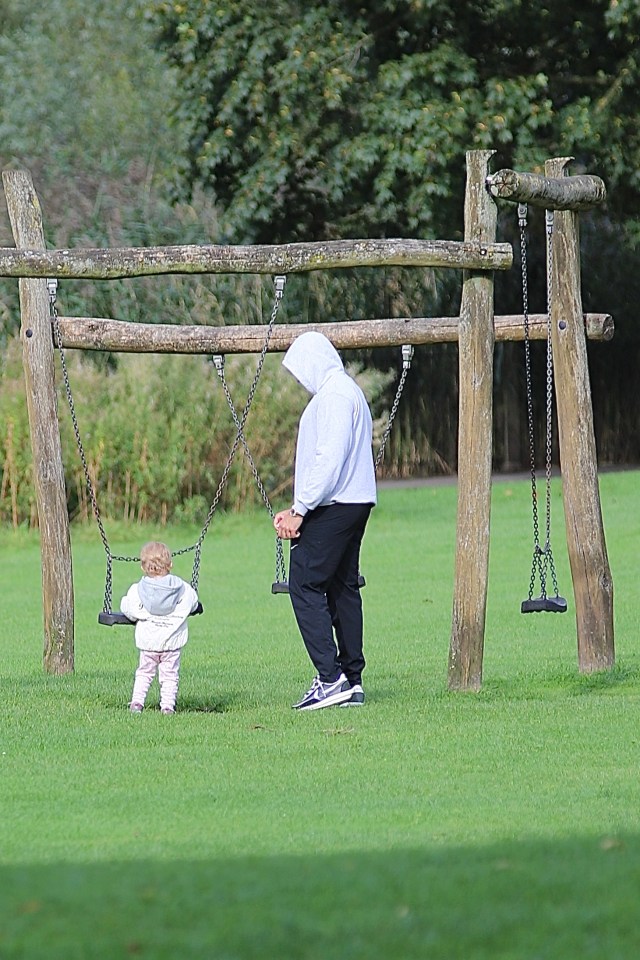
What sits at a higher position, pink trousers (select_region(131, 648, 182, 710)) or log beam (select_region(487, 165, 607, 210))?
log beam (select_region(487, 165, 607, 210))

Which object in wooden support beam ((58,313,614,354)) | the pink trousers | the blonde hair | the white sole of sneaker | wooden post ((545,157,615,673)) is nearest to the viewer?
the blonde hair

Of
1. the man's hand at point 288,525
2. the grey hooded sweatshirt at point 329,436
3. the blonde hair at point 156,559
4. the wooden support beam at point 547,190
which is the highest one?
the wooden support beam at point 547,190

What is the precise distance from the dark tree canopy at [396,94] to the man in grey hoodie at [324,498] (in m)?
14.6

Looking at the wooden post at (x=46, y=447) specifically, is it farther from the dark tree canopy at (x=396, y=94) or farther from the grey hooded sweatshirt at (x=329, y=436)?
the dark tree canopy at (x=396, y=94)

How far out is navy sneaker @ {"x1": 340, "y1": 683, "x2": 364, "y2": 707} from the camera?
945cm

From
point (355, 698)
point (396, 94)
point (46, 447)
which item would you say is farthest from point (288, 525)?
point (396, 94)

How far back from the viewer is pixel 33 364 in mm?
10586

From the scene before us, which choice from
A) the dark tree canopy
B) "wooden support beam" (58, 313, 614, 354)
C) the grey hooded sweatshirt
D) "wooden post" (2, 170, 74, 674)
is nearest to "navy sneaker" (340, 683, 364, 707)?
the grey hooded sweatshirt

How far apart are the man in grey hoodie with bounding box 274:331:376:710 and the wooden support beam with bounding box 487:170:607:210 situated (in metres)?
1.27

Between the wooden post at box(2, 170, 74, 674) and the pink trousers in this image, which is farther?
the wooden post at box(2, 170, 74, 674)

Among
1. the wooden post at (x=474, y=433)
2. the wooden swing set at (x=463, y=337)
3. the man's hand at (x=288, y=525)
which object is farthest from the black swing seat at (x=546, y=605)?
the man's hand at (x=288, y=525)

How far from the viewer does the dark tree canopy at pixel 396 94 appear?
2380 cm

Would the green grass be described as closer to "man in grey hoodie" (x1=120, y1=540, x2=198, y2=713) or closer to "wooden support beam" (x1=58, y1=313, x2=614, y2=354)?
"man in grey hoodie" (x1=120, y1=540, x2=198, y2=713)

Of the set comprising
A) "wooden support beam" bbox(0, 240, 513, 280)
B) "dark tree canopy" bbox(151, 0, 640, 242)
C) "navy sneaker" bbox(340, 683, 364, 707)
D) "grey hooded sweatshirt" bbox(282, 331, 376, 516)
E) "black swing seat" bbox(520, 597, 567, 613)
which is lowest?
"navy sneaker" bbox(340, 683, 364, 707)
